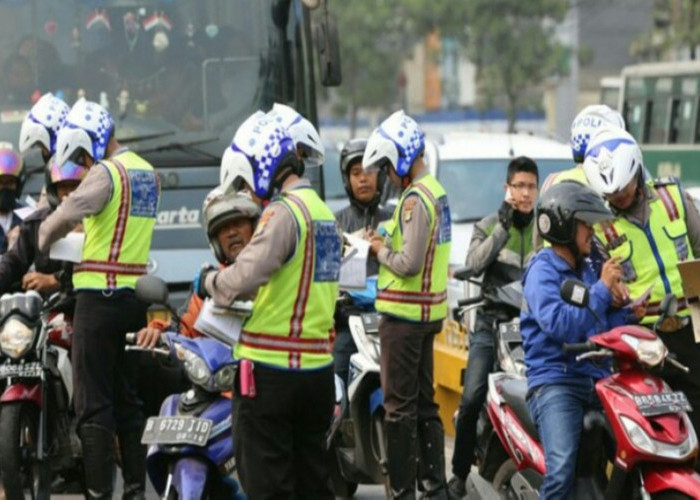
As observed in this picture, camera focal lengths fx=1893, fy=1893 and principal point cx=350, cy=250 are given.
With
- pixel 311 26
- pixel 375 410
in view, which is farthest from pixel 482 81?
pixel 375 410

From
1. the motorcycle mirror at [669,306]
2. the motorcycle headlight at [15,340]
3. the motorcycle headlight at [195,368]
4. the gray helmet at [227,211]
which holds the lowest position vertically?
the motorcycle headlight at [15,340]

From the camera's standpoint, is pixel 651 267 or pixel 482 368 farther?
pixel 482 368

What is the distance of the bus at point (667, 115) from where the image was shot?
26438 mm

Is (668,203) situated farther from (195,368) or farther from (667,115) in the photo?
(667,115)

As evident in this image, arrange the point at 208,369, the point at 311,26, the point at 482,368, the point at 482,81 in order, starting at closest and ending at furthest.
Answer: the point at 208,369 → the point at 482,368 → the point at 311,26 → the point at 482,81

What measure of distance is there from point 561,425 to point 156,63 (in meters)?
6.07

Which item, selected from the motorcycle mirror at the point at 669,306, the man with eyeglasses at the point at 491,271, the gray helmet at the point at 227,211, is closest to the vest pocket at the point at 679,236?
the motorcycle mirror at the point at 669,306

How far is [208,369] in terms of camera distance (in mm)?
7707

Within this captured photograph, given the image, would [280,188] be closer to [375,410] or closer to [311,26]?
[375,410]

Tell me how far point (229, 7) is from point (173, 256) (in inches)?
72.4

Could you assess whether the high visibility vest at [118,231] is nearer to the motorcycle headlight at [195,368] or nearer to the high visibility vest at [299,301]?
the motorcycle headlight at [195,368]

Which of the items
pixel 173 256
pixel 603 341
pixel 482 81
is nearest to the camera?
pixel 603 341

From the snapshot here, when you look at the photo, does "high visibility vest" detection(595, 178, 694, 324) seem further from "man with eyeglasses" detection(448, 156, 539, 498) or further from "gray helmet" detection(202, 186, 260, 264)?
"man with eyeglasses" detection(448, 156, 539, 498)

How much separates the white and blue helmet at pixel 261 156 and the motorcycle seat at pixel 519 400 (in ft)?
4.64
